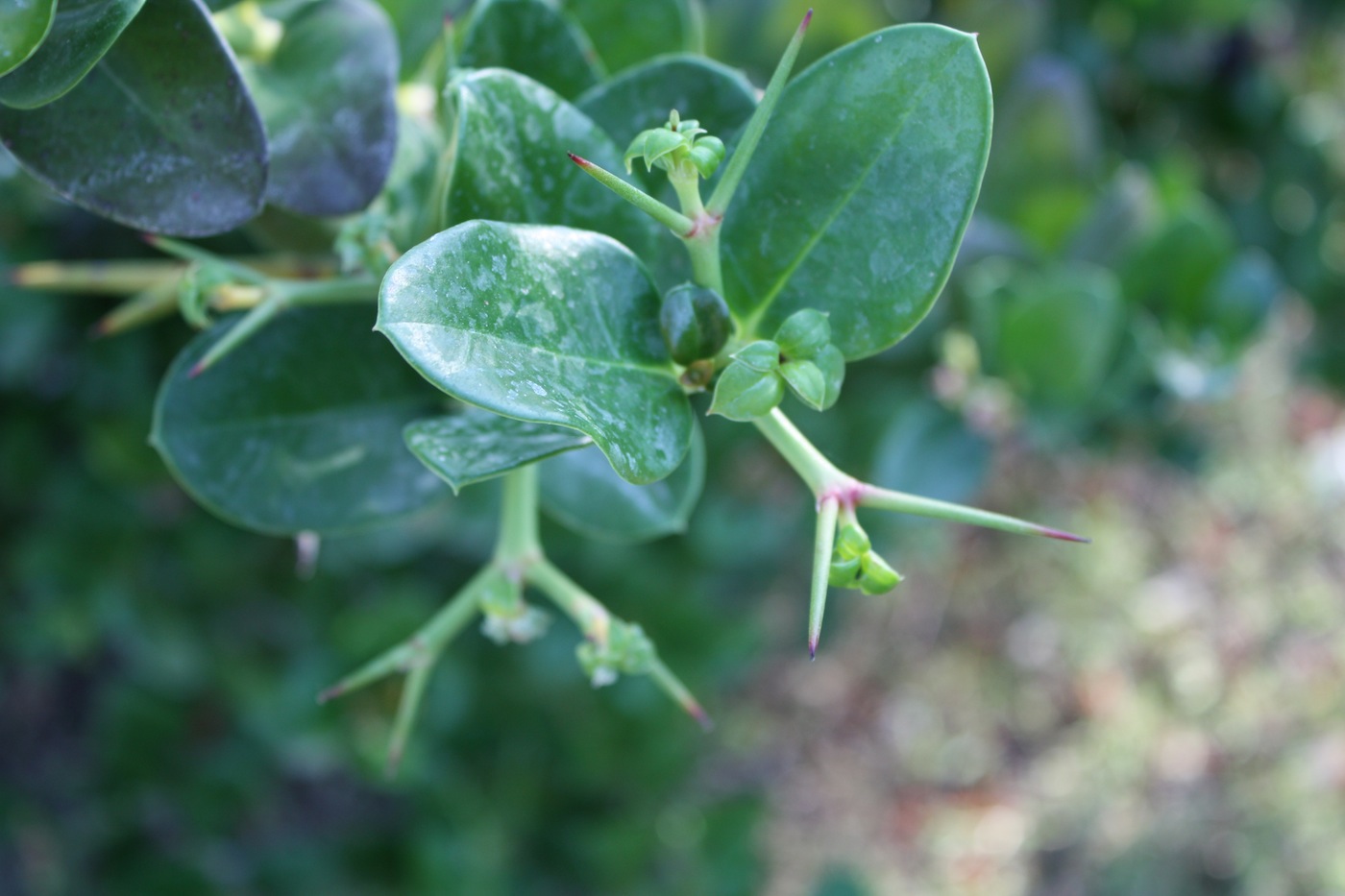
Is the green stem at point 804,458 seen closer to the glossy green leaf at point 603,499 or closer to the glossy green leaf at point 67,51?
the glossy green leaf at point 603,499

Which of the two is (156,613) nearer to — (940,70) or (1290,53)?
(940,70)

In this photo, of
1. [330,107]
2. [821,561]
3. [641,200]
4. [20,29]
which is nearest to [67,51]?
[20,29]

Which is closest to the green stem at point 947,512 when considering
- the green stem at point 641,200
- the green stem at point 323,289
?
the green stem at point 641,200

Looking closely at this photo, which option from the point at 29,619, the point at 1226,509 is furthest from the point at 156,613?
the point at 1226,509

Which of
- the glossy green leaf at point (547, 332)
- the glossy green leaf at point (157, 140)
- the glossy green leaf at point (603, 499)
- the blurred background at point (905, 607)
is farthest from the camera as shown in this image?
the blurred background at point (905, 607)

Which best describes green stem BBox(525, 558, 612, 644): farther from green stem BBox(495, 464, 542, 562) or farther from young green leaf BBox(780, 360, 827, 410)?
young green leaf BBox(780, 360, 827, 410)

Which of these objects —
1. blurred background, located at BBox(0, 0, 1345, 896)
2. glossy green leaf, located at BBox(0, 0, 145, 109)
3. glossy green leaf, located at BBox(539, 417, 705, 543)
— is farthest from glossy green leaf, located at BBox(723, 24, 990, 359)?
glossy green leaf, located at BBox(0, 0, 145, 109)
